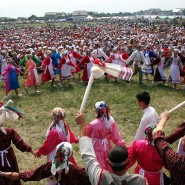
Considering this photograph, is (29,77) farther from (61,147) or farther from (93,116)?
(61,147)

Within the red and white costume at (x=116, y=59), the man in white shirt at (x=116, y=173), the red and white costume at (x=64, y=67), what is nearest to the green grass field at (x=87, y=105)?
the red and white costume at (x=64, y=67)

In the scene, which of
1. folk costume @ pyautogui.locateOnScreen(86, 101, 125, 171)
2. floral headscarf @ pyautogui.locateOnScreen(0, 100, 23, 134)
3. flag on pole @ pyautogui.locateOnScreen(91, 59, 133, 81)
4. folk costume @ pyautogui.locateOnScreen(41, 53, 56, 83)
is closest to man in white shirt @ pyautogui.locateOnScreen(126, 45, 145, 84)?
folk costume @ pyautogui.locateOnScreen(41, 53, 56, 83)

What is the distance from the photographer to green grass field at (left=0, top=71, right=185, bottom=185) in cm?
783

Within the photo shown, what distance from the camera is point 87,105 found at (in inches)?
400

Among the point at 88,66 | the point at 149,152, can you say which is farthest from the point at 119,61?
the point at 149,152

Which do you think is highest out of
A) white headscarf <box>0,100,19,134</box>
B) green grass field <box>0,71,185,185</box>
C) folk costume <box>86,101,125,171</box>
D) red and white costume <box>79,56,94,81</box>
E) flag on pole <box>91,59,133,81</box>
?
flag on pole <box>91,59,133,81</box>

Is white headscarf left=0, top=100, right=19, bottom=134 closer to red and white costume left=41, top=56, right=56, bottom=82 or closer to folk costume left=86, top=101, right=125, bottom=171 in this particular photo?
folk costume left=86, top=101, right=125, bottom=171

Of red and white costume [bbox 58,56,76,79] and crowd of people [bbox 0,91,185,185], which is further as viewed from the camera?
red and white costume [bbox 58,56,76,79]

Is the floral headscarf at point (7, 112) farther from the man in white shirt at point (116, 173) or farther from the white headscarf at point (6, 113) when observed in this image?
the man in white shirt at point (116, 173)

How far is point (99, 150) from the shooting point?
5059mm

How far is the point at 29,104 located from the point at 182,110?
196 inches

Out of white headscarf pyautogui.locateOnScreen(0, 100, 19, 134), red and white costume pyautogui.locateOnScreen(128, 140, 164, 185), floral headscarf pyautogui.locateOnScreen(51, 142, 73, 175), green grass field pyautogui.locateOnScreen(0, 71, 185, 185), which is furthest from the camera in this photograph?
green grass field pyautogui.locateOnScreen(0, 71, 185, 185)

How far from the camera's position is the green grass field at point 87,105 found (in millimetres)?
7828

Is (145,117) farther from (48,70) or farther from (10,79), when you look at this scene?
(48,70)
